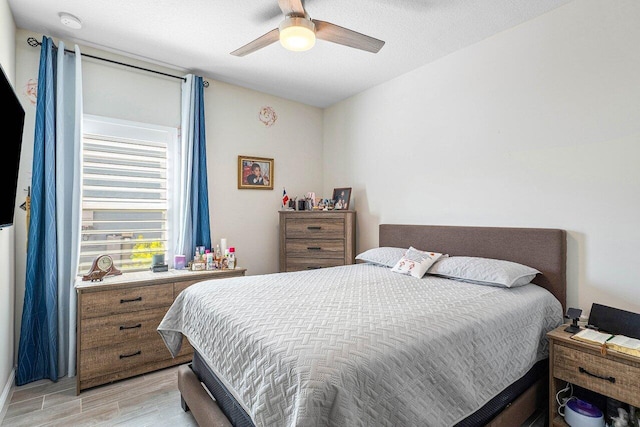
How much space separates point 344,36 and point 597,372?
7.84ft

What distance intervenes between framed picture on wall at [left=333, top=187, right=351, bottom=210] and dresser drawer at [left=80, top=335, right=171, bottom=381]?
2301 millimetres

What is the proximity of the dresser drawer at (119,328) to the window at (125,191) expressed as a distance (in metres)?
0.58

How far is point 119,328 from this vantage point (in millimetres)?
2535

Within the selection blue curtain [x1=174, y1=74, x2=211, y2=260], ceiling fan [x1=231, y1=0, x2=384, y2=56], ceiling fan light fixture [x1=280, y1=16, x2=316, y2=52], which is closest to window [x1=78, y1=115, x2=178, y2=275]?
blue curtain [x1=174, y1=74, x2=211, y2=260]

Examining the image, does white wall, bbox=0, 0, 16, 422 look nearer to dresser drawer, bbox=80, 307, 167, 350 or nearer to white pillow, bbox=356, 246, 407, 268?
dresser drawer, bbox=80, 307, 167, 350

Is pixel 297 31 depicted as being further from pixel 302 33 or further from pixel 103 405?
pixel 103 405

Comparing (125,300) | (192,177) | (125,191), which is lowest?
(125,300)

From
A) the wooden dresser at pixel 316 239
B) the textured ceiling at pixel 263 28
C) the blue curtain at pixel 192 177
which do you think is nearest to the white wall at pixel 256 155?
the blue curtain at pixel 192 177

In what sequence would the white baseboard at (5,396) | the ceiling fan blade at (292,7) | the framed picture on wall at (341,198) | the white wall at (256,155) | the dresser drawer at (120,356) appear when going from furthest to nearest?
the framed picture on wall at (341,198), the white wall at (256,155), the dresser drawer at (120,356), the white baseboard at (5,396), the ceiling fan blade at (292,7)

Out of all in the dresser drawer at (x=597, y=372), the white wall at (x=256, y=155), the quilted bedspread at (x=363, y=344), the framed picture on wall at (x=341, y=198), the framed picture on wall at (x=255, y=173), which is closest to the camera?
the quilted bedspread at (x=363, y=344)

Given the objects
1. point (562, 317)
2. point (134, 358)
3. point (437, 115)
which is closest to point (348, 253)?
point (437, 115)

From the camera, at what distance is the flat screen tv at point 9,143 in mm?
1596

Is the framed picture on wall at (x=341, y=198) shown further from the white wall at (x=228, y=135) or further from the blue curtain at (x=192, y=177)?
the blue curtain at (x=192, y=177)

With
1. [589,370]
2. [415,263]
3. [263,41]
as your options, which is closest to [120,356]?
[415,263]
